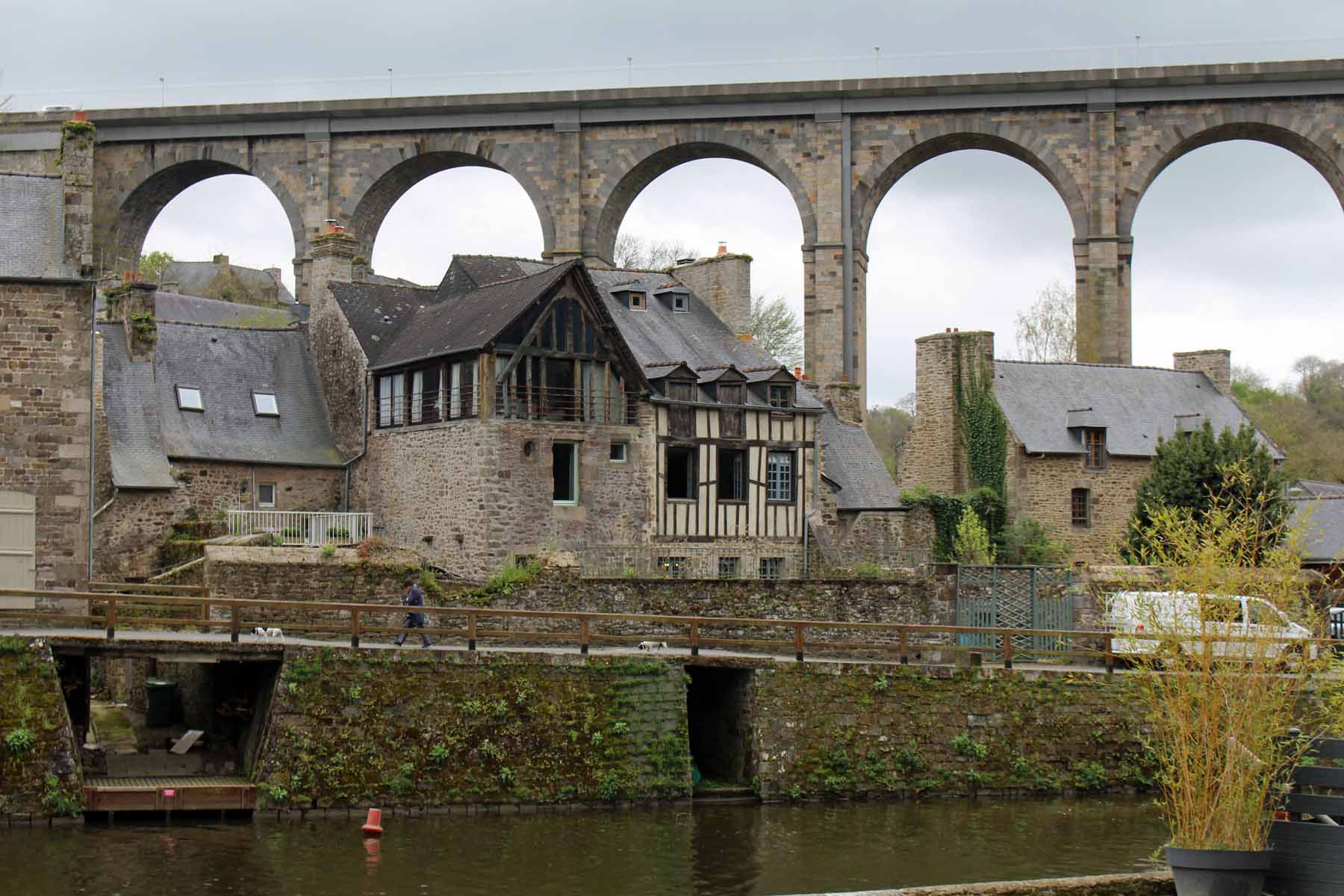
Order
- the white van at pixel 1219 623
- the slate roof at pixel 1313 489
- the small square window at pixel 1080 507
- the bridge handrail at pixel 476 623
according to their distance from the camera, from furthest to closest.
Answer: the slate roof at pixel 1313 489, the small square window at pixel 1080 507, the bridge handrail at pixel 476 623, the white van at pixel 1219 623

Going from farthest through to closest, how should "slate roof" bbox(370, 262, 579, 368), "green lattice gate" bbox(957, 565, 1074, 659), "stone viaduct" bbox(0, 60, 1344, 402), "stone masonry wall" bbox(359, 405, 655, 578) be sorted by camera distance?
"stone viaduct" bbox(0, 60, 1344, 402) → "slate roof" bbox(370, 262, 579, 368) → "stone masonry wall" bbox(359, 405, 655, 578) → "green lattice gate" bbox(957, 565, 1074, 659)

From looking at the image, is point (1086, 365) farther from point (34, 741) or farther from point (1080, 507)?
point (34, 741)

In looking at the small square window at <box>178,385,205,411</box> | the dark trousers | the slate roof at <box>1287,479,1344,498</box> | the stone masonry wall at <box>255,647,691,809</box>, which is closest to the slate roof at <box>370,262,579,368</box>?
the small square window at <box>178,385,205,411</box>

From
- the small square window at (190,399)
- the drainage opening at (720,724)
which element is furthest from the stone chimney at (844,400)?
the drainage opening at (720,724)

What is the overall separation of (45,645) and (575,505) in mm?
11453

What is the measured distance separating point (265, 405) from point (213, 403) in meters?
1.04

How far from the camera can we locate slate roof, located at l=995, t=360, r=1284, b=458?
117 feet

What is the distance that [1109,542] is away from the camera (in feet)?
114

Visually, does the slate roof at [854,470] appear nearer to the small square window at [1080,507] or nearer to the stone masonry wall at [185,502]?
the small square window at [1080,507]

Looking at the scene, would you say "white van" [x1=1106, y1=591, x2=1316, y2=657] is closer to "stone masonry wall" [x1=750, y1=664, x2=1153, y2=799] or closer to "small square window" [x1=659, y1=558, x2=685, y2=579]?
"stone masonry wall" [x1=750, y1=664, x2=1153, y2=799]

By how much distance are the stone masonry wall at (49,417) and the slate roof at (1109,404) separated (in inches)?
801

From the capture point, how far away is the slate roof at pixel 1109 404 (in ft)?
117

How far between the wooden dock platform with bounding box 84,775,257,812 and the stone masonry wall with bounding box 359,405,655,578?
8.94 meters

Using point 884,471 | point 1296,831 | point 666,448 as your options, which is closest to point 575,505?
point 666,448
